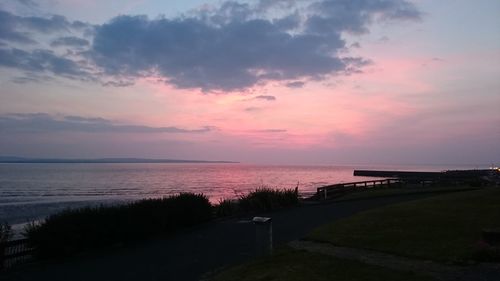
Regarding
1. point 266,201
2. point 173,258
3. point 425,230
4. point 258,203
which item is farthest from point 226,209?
point 425,230

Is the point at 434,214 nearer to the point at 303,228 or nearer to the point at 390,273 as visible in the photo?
the point at 303,228

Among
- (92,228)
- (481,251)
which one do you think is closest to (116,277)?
(92,228)

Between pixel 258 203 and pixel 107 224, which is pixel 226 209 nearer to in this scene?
pixel 258 203

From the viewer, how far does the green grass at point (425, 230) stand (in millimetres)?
12055

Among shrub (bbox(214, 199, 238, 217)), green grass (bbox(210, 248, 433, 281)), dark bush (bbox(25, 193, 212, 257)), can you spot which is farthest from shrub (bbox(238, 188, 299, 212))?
green grass (bbox(210, 248, 433, 281))

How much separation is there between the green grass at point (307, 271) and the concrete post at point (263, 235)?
0.71 meters

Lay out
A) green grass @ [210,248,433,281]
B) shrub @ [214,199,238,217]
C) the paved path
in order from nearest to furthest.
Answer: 1. green grass @ [210,248,433,281]
2. the paved path
3. shrub @ [214,199,238,217]

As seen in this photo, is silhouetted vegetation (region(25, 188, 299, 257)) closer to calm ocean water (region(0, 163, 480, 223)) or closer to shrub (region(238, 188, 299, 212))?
shrub (region(238, 188, 299, 212))

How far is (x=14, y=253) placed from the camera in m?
14.1

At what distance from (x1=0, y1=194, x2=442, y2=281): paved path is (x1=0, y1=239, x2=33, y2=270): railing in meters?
0.68

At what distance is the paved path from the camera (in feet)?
38.8

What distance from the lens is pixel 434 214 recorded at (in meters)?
18.5

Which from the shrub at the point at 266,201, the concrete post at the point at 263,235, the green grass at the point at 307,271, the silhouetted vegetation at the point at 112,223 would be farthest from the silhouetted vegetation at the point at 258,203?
the green grass at the point at 307,271

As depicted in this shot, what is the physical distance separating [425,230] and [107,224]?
998cm
